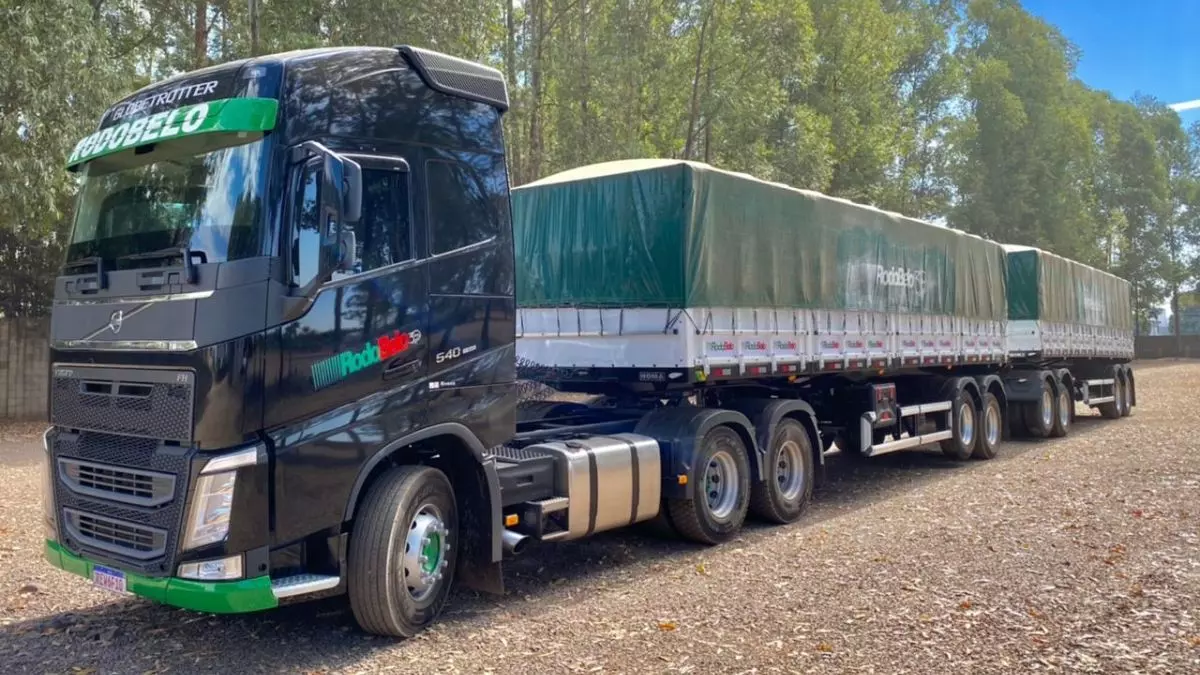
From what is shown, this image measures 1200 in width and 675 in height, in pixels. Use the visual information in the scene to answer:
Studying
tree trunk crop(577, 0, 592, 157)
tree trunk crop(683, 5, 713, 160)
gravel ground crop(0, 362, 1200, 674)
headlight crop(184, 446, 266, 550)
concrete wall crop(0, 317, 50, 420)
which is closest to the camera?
headlight crop(184, 446, 266, 550)

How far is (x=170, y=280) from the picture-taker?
4812 millimetres

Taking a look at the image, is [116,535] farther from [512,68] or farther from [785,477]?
[512,68]

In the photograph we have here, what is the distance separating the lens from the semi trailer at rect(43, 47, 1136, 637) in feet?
15.5

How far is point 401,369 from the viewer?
539cm

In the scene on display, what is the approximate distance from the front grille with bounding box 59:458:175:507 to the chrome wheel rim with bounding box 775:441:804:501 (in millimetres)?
5972

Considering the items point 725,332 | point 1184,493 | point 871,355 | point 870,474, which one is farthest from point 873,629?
point 870,474

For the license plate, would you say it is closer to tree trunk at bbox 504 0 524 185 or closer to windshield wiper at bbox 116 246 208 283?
windshield wiper at bbox 116 246 208 283

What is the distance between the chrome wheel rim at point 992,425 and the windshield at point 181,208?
37.7 feet

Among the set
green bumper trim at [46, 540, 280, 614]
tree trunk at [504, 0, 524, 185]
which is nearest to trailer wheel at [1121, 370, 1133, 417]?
tree trunk at [504, 0, 524, 185]

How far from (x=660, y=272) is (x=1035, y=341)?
1038 cm

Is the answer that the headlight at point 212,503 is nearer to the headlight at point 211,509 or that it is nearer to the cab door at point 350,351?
the headlight at point 211,509

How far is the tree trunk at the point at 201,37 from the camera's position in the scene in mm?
16969

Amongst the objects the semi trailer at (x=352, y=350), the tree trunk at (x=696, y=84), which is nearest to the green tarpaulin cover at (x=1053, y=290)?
the tree trunk at (x=696, y=84)

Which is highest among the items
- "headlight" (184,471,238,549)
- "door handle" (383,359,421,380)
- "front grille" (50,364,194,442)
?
"door handle" (383,359,421,380)
